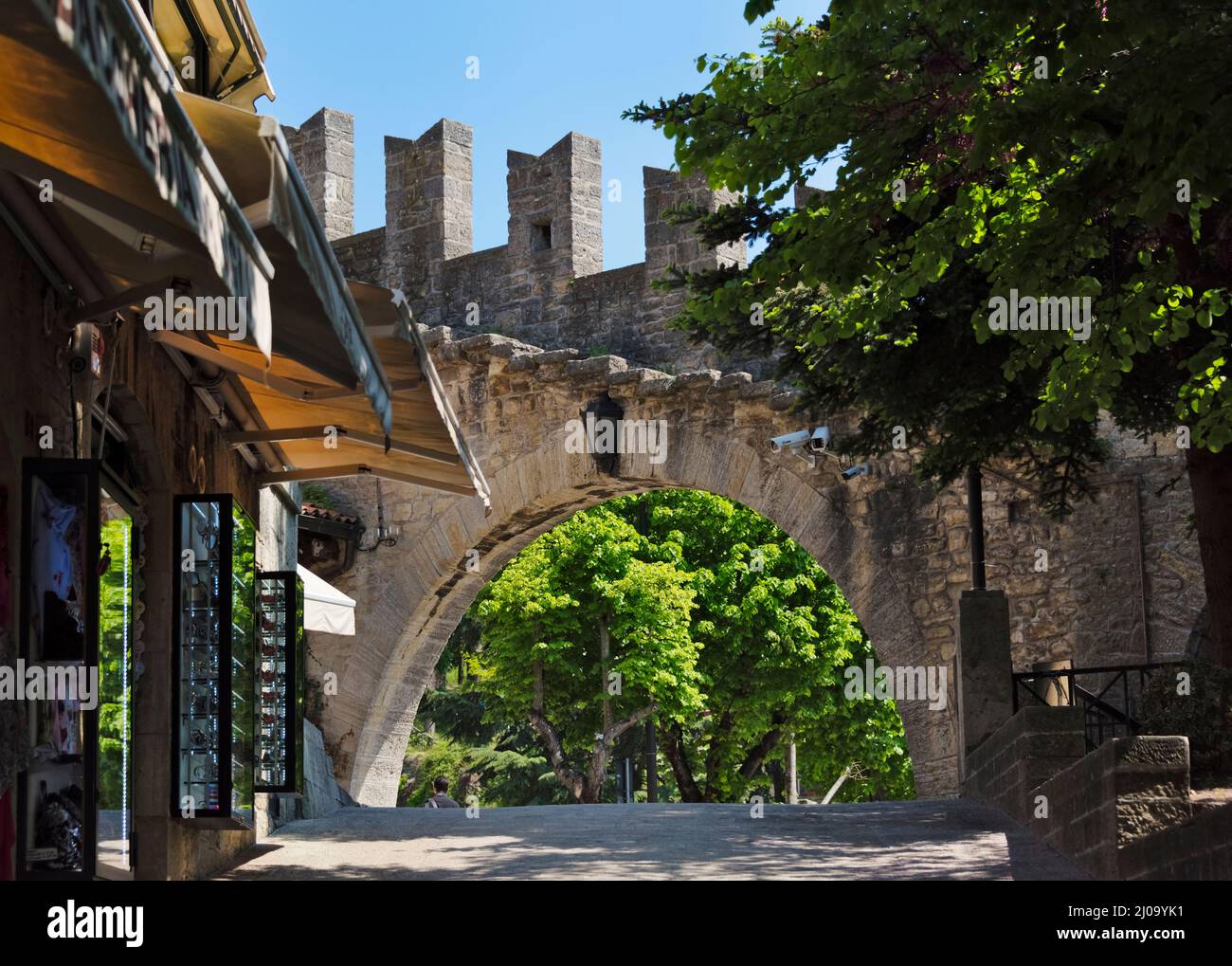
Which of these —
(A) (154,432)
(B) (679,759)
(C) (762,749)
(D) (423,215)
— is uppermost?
(D) (423,215)

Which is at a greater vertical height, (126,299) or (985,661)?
(126,299)

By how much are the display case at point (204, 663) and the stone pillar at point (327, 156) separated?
1307 centimetres

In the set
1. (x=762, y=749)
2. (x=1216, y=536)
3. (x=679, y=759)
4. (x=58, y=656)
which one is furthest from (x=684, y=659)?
(x=58, y=656)

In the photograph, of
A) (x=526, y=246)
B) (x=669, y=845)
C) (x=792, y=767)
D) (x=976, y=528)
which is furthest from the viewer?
(x=792, y=767)

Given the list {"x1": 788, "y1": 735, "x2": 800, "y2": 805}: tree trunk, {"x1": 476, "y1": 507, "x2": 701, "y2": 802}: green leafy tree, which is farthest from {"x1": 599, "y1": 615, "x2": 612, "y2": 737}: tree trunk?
{"x1": 788, "y1": 735, "x2": 800, "y2": 805}: tree trunk

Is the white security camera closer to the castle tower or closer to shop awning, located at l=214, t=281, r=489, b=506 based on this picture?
the castle tower

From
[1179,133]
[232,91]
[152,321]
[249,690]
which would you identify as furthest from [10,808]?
[232,91]

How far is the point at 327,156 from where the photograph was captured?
22.6 metres

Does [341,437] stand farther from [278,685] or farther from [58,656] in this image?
[58,656]

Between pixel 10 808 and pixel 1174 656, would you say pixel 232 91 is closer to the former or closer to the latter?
pixel 10 808

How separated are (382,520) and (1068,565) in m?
8.25

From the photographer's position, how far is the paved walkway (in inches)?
365

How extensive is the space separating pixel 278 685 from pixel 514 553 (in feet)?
32.4
